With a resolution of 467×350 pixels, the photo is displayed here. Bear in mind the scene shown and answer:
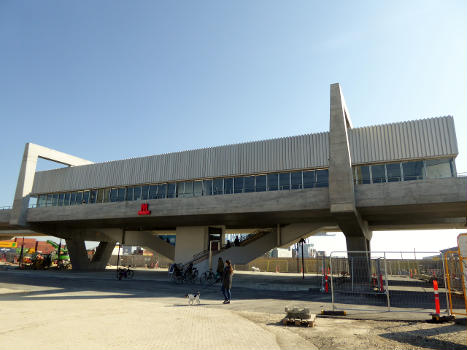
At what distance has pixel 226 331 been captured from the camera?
27.3ft

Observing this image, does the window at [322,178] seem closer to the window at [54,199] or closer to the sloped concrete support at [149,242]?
the sloped concrete support at [149,242]

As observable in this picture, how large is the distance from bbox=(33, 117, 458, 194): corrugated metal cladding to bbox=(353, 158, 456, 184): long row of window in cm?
52

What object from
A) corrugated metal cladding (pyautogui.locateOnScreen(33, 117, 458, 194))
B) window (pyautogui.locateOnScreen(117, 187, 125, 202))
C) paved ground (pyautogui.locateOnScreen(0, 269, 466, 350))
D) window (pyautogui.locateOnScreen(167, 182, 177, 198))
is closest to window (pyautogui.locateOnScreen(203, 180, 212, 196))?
corrugated metal cladding (pyautogui.locateOnScreen(33, 117, 458, 194))

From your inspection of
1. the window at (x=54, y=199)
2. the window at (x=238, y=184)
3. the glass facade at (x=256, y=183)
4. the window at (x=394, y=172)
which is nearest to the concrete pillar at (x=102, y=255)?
the window at (x=54, y=199)

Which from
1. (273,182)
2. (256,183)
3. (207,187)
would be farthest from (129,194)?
(273,182)

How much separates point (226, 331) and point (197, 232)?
28545mm

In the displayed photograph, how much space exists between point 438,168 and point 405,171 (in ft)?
6.90

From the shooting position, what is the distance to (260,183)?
29.1m

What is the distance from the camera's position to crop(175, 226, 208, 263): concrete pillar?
35.8 m

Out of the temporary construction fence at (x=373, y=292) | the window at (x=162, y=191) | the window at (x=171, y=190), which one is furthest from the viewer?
the window at (x=162, y=191)

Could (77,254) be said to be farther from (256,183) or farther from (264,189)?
(264,189)

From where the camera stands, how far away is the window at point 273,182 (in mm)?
28413

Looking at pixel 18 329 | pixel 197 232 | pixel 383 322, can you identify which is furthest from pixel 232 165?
pixel 18 329

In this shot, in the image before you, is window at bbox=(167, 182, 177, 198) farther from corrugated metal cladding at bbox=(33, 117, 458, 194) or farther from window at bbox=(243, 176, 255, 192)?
window at bbox=(243, 176, 255, 192)
